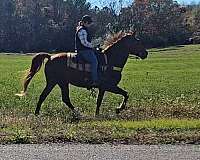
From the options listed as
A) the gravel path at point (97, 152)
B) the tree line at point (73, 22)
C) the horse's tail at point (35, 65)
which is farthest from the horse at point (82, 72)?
the tree line at point (73, 22)

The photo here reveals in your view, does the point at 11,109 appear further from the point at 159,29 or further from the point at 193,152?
the point at 159,29

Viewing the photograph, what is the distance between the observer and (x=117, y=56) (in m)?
16.1

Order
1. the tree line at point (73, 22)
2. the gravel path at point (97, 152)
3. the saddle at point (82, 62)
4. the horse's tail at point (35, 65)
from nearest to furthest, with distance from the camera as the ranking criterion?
the gravel path at point (97, 152) → the saddle at point (82, 62) → the horse's tail at point (35, 65) → the tree line at point (73, 22)

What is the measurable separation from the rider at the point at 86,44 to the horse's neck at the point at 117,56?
739mm

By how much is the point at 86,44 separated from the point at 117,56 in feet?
4.48

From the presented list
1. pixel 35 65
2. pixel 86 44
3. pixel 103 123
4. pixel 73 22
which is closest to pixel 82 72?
pixel 86 44

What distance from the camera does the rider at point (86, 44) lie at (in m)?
15.0

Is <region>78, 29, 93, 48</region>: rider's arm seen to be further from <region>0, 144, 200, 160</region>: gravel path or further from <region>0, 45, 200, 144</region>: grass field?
<region>0, 144, 200, 160</region>: gravel path

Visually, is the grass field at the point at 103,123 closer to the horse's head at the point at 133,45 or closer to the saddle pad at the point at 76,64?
the saddle pad at the point at 76,64

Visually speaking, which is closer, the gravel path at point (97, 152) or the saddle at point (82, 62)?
the gravel path at point (97, 152)

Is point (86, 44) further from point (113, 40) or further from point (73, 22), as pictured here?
point (73, 22)

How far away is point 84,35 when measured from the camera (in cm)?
1493

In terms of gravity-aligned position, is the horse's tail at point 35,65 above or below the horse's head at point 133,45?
below

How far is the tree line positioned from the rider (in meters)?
84.7
